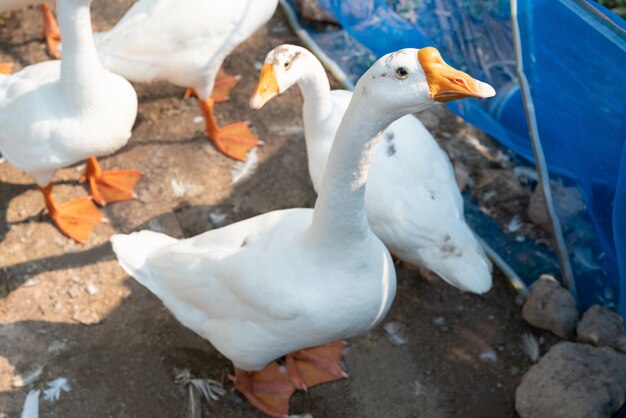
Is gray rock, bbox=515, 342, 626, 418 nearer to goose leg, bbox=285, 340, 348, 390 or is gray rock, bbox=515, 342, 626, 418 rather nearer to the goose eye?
goose leg, bbox=285, 340, 348, 390

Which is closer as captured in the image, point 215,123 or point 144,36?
point 144,36

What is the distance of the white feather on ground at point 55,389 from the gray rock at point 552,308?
220 cm

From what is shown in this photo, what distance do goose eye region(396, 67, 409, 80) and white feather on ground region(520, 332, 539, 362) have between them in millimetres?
1895

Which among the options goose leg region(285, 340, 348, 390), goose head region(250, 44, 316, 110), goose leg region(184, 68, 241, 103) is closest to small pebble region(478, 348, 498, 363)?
goose leg region(285, 340, 348, 390)

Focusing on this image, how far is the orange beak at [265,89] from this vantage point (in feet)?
9.66

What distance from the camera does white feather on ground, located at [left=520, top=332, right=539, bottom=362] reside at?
3492 millimetres

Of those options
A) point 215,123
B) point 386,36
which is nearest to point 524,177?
point 386,36

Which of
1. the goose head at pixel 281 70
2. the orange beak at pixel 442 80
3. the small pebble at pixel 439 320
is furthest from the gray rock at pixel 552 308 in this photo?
the orange beak at pixel 442 80

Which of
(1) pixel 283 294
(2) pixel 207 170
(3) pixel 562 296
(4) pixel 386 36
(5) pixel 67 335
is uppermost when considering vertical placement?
(4) pixel 386 36

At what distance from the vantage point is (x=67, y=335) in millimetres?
3494

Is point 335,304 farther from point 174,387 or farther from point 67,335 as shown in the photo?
point 67,335

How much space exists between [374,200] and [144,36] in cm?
145

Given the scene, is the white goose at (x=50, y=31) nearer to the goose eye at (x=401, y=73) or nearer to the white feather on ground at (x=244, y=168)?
the white feather on ground at (x=244, y=168)

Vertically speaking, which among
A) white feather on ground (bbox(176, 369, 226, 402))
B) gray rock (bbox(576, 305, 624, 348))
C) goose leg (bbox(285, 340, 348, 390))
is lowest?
white feather on ground (bbox(176, 369, 226, 402))
